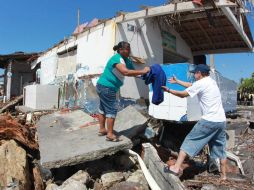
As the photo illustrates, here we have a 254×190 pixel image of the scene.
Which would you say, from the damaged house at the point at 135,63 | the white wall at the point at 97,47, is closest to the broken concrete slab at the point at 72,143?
the damaged house at the point at 135,63

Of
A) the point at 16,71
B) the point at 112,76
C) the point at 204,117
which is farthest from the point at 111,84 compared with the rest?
the point at 16,71

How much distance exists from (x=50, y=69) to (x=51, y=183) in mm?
9768

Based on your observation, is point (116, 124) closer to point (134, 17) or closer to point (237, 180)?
point (237, 180)

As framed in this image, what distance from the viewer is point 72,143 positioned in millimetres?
5410

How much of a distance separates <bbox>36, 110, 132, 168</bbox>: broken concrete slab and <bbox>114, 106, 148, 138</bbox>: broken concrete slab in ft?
1.71

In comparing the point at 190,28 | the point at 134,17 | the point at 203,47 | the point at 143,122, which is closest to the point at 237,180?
the point at 143,122

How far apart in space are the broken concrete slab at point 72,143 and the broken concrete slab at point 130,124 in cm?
52

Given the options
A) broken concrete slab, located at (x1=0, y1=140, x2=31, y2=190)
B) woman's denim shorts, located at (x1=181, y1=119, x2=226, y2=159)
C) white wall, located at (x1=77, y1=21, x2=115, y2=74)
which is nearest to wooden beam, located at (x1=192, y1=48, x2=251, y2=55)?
white wall, located at (x1=77, y1=21, x2=115, y2=74)

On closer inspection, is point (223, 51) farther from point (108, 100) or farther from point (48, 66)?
point (108, 100)

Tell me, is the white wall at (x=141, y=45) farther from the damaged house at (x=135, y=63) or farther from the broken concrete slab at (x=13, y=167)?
the broken concrete slab at (x=13, y=167)

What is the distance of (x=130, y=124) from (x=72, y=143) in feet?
4.78

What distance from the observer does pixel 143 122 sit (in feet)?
20.8

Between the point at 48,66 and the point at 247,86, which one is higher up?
the point at 48,66

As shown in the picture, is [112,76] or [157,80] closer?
[157,80]
